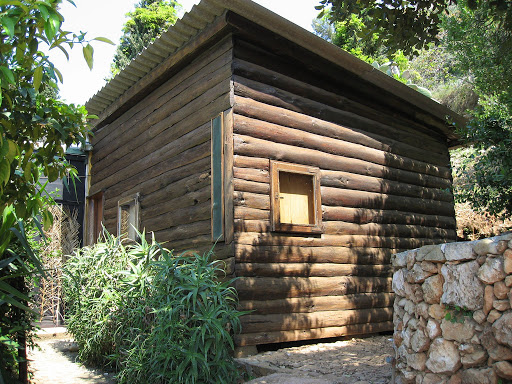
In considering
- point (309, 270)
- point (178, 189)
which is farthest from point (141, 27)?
point (309, 270)

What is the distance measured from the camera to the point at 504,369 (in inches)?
133

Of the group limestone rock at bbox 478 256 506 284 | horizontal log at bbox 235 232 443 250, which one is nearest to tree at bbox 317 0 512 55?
horizontal log at bbox 235 232 443 250

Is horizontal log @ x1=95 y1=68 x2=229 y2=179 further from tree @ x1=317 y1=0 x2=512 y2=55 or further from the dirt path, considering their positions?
the dirt path

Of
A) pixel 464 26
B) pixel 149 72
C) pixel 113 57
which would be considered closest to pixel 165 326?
pixel 149 72

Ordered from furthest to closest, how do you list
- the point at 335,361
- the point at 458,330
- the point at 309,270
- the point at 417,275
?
the point at 309,270
the point at 335,361
the point at 417,275
the point at 458,330

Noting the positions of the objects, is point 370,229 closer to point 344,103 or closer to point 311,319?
point 311,319

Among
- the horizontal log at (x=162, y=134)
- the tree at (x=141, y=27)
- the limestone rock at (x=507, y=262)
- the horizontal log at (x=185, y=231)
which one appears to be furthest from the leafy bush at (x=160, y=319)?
the tree at (x=141, y=27)

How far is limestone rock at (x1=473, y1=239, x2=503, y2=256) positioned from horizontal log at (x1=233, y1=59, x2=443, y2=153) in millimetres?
3998

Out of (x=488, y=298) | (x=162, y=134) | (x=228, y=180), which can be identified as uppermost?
(x=162, y=134)

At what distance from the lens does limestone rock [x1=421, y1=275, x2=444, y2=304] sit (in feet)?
12.8

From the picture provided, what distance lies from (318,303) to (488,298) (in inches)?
134

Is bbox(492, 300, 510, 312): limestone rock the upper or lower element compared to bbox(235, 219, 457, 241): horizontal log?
lower

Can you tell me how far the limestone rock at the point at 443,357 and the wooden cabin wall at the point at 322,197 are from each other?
2612 mm

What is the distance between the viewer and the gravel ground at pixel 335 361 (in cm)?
484
